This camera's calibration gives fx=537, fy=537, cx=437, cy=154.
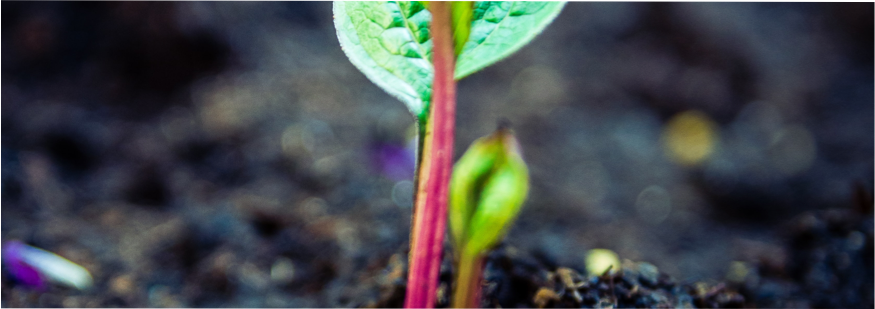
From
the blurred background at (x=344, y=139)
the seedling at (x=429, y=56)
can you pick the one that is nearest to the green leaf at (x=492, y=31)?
the seedling at (x=429, y=56)

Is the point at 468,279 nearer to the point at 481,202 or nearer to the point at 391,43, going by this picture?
the point at 481,202

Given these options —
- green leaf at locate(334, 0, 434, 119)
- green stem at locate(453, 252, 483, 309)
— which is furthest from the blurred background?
green leaf at locate(334, 0, 434, 119)

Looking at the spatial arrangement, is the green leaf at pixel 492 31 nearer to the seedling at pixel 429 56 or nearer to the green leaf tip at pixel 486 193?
the seedling at pixel 429 56

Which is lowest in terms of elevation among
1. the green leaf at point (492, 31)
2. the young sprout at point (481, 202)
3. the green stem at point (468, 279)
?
the green stem at point (468, 279)

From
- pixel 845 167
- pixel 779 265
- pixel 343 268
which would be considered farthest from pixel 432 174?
pixel 845 167

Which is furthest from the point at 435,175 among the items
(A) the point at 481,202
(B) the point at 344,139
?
(B) the point at 344,139

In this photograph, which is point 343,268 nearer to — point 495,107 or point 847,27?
point 495,107

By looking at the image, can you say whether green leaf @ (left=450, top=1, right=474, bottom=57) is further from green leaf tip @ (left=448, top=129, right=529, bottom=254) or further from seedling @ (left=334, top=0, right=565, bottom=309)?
green leaf tip @ (left=448, top=129, right=529, bottom=254)
